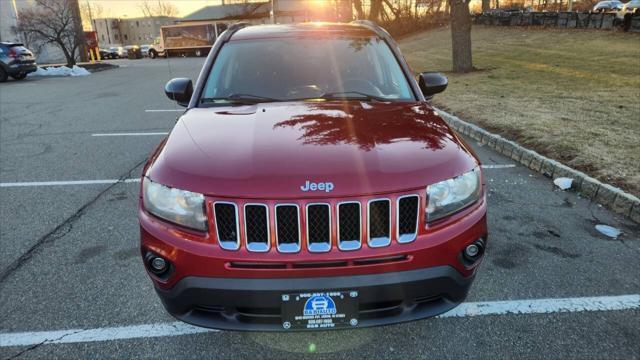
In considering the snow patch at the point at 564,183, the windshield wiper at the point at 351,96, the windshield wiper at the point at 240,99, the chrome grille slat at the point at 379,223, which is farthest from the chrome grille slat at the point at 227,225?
the snow patch at the point at 564,183

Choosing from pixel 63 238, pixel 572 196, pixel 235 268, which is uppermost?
pixel 235 268

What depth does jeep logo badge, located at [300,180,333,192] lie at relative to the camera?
1982 mm

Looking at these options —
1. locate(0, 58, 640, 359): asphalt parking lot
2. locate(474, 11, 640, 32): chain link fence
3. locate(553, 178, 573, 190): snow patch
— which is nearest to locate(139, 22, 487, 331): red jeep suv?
locate(0, 58, 640, 359): asphalt parking lot

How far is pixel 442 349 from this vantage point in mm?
2420

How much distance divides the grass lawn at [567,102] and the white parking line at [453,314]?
191 cm

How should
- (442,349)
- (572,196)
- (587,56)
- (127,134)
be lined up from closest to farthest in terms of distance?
1. (442,349)
2. (572,196)
3. (127,134)
4. (587,56)

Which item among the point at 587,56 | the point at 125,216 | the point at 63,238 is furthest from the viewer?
the point at 587,56

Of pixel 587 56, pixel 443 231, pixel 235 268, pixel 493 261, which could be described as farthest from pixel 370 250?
pixel 587 56

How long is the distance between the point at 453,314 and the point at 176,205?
1771 millimetres

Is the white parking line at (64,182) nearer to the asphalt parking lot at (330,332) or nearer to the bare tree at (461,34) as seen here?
the asphalt parking lot at (330,332)

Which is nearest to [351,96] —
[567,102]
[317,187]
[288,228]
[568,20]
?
[317,187]

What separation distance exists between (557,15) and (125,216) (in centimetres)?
3074

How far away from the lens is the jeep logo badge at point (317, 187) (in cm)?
198

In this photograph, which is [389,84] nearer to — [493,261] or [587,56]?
[493,261]
